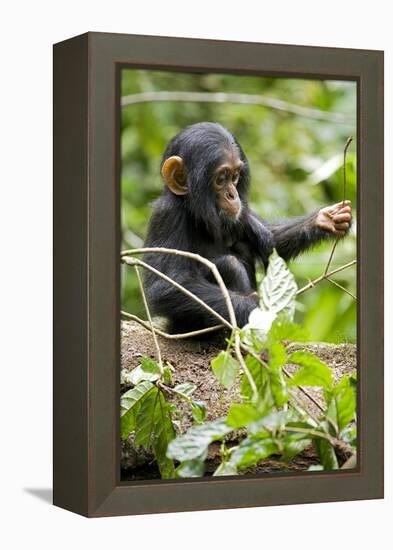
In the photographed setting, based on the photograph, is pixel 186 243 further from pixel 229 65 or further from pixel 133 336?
pixel 229 65

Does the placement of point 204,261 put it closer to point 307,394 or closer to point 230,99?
point 307,394

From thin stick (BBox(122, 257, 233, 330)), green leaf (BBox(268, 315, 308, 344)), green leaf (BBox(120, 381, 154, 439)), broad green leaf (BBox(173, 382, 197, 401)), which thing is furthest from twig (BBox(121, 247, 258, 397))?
green leaf (BBox(120, 381, 154, 439))

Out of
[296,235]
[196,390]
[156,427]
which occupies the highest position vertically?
[296,235]

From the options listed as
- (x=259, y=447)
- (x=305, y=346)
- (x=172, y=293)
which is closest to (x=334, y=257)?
(x=305, y=346)

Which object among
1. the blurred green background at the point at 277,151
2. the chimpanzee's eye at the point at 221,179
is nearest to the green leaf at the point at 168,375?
the blurred green background at the point at 277,151

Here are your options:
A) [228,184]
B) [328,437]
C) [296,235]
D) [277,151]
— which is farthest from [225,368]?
[277,151]

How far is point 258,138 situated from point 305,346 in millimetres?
1625

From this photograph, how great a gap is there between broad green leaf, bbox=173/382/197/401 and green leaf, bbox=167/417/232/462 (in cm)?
21

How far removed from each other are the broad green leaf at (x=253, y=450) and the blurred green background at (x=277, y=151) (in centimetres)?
58

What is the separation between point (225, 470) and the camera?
3.47m

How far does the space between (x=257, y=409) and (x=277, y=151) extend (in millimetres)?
2027

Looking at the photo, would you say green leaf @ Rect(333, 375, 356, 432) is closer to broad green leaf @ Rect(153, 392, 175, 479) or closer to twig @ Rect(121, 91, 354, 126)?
broad green leaf @ Rect(153, 392, 175, 479)

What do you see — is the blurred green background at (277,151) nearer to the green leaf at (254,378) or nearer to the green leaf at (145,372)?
the green leaf at (145,372)

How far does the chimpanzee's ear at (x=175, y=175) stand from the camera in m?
3.69
